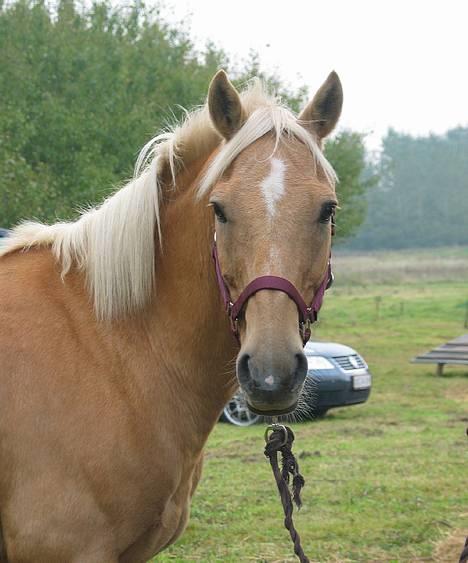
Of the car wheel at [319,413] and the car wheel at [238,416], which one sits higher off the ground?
the car wheel at [238,416]

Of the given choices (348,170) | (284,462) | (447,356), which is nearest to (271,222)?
(284,462)

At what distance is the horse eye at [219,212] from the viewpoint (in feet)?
8.73

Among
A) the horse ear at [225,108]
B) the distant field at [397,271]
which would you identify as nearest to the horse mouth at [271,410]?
the horse ear at [225,108]

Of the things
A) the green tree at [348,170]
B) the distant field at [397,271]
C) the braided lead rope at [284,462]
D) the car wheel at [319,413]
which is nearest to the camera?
the braided lead rope at [284,462]

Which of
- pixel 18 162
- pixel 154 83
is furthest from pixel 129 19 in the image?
pixel 18 162

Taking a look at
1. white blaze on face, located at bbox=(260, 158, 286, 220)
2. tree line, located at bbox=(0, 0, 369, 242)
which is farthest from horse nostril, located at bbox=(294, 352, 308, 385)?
tree line, located at bbox=(0, 0, 369, 242)

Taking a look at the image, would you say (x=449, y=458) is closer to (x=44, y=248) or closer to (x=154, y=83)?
(x=44, y=248)

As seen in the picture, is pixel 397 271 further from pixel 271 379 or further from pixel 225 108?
pixel 271 379

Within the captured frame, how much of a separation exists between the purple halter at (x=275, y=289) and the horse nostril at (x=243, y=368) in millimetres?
240

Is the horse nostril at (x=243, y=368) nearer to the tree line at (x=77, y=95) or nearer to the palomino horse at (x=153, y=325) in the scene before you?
the palomino horse at (x=153, y=325)

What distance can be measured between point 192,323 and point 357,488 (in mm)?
4240

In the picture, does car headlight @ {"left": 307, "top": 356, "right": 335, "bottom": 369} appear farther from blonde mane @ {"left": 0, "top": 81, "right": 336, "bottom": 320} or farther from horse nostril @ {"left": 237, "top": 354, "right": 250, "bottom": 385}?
horse nostril @ {"left": 237, "top": 354, "right": 250, "bottom": 385}

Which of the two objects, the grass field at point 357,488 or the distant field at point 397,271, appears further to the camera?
the distant field at point 397,271

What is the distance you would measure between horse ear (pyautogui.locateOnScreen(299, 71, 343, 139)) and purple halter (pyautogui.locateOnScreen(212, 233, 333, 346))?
58 centimetres
